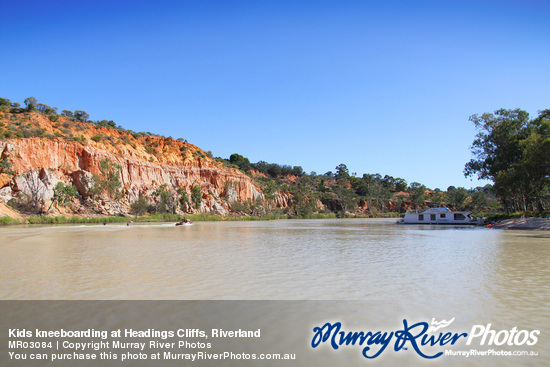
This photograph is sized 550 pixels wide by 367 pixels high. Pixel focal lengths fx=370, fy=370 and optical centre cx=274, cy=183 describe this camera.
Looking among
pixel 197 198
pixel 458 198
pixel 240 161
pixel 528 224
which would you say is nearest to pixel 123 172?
pixel 197 198

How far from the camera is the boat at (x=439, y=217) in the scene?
55.2 meters

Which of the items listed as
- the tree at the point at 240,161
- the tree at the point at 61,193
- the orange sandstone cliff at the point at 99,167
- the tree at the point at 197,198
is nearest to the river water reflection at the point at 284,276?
the tree at the point at 61,193

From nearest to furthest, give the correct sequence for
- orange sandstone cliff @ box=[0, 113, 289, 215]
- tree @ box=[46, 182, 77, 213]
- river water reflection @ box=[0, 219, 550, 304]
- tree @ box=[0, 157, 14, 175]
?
1. river water reflection @ box=[0, 219, 550, 304]
2. tree @ box=[0, 157, 14, 175]
3. tree @ box=[46, 182, 77, 213]
4. orange sandstone cliff @ box=[0, 113, 289, 215]

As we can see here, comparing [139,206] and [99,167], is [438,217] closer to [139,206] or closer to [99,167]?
[139,206]

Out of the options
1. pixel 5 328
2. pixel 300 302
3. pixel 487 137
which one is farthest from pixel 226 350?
pixel 487 137

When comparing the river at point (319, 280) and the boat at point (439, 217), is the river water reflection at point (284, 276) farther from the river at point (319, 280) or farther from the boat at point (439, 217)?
the boat at point (439, 217)

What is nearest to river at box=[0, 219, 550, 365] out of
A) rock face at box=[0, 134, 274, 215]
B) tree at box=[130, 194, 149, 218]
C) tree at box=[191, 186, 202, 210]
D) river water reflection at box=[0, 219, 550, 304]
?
river water reflection at box=[0, 219, 550, 304]

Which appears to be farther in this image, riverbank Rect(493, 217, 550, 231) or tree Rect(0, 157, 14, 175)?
tree Rect(0, 157, 14, 175)

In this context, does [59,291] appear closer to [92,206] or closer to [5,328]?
[5,328]

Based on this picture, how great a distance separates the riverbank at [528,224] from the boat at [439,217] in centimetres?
1396

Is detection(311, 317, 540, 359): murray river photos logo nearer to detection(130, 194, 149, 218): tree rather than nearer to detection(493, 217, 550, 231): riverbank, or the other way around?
detection(493, 217, 550, 231): riverbank

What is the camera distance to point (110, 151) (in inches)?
2916

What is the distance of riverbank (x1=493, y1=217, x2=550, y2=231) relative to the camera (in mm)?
34406

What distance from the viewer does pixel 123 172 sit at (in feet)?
235
